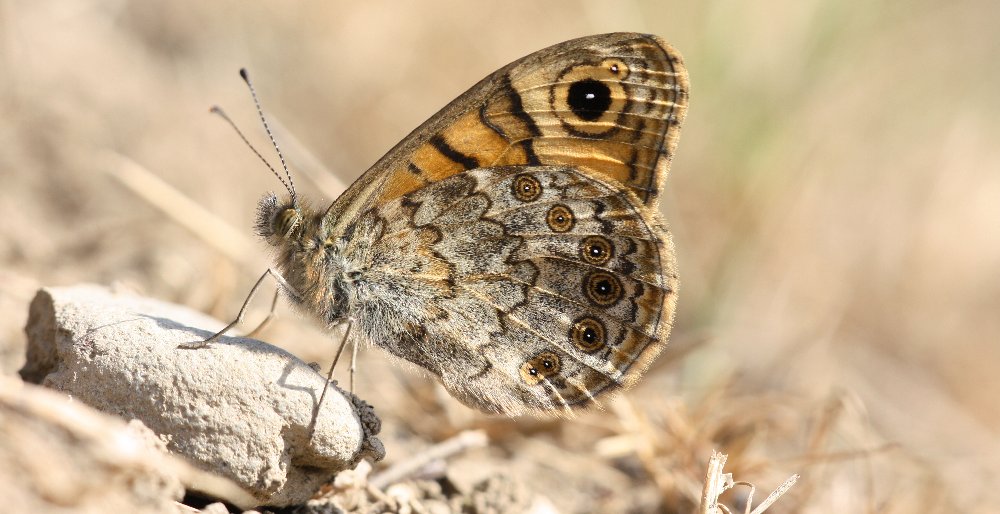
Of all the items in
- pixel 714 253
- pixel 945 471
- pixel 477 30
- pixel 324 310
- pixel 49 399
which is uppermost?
pixel 477 30

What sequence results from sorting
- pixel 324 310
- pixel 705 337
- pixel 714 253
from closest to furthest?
pixel 324 310 < pixel 705 337 < pixel 714 253

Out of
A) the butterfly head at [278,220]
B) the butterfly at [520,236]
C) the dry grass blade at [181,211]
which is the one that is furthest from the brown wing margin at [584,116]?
the dry grass blade at [181,211]

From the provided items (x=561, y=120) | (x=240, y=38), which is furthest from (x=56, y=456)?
(x=240, y=38)

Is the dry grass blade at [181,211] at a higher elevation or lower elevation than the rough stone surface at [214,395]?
higher

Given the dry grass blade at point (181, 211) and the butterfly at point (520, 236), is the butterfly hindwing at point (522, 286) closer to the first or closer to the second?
the butterfly at point (520, 236)

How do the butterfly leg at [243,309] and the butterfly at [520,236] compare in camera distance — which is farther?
the butterfly at [520,236]

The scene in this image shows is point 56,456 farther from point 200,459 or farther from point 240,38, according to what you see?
point 240,38
